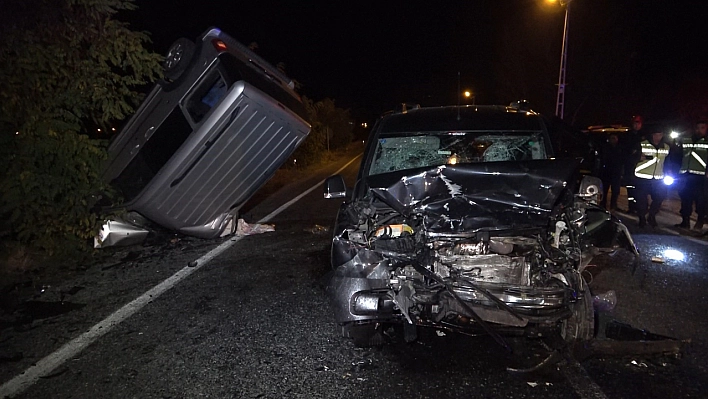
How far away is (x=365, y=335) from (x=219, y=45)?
369 centimetres

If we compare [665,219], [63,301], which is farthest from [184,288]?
[665,219]

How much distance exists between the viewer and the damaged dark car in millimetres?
3582

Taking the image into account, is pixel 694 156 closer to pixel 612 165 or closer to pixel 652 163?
pixel 652 163

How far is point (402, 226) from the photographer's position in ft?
13.0

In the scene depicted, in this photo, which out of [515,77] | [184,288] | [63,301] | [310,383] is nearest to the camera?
[310,383]

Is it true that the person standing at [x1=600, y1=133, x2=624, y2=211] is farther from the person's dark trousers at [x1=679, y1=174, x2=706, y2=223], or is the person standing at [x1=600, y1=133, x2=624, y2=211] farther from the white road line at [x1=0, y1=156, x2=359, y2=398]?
the white road line at [x1=0, y1=156, x2=359, y2=398]

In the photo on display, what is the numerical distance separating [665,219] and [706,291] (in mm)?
4496

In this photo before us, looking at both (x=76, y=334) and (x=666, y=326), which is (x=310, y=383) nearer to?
(x=76, y=334)

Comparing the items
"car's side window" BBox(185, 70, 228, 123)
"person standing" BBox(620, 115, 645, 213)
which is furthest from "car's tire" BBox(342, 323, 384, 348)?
"person standing" BBox(620, 115, 645, 213)

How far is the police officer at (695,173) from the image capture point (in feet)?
25.4

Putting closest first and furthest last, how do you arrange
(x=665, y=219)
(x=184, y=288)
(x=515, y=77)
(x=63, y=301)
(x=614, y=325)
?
(x=614, y=325) < (x=63, y=301) < (x=184, y=288) < (x=665, y=219) < (x=515, y=77)

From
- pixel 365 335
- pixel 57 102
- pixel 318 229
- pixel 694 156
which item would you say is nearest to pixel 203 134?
pixel 57 102

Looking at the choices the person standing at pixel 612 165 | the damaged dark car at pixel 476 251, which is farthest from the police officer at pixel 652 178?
the damaged dark car at pixel 476 251

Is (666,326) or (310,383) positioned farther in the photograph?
(666,326)
